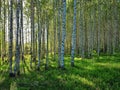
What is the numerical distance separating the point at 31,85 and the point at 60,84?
58.7 inches

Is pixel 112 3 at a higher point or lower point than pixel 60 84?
higher

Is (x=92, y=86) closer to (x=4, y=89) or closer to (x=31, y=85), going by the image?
(x=31, y=85)

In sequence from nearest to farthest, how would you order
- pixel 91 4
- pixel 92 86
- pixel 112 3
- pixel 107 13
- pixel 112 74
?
pixel 92 86 < pixel 112 74 < pixel 91 4 < pixel 112 3 < pixel 107 13

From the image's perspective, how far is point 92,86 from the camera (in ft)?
37.9

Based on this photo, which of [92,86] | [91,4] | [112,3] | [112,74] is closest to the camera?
[92,86]

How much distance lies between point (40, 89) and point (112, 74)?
4.96 m

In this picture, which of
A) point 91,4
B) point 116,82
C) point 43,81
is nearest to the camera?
point 116,82

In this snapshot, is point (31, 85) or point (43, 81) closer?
point (31, 85)

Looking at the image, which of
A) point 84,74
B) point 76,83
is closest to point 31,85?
point 76,83

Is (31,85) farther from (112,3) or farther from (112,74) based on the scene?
(112,3)

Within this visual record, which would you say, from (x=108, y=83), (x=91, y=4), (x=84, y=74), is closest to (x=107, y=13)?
(x=91, y=4)

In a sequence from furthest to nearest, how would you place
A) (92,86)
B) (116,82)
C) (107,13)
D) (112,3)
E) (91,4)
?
(107,13) < (112,3) < (91,4) < (116,82) < (92,86)

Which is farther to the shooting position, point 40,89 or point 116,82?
point 116,82

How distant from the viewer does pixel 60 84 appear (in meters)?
12.2
